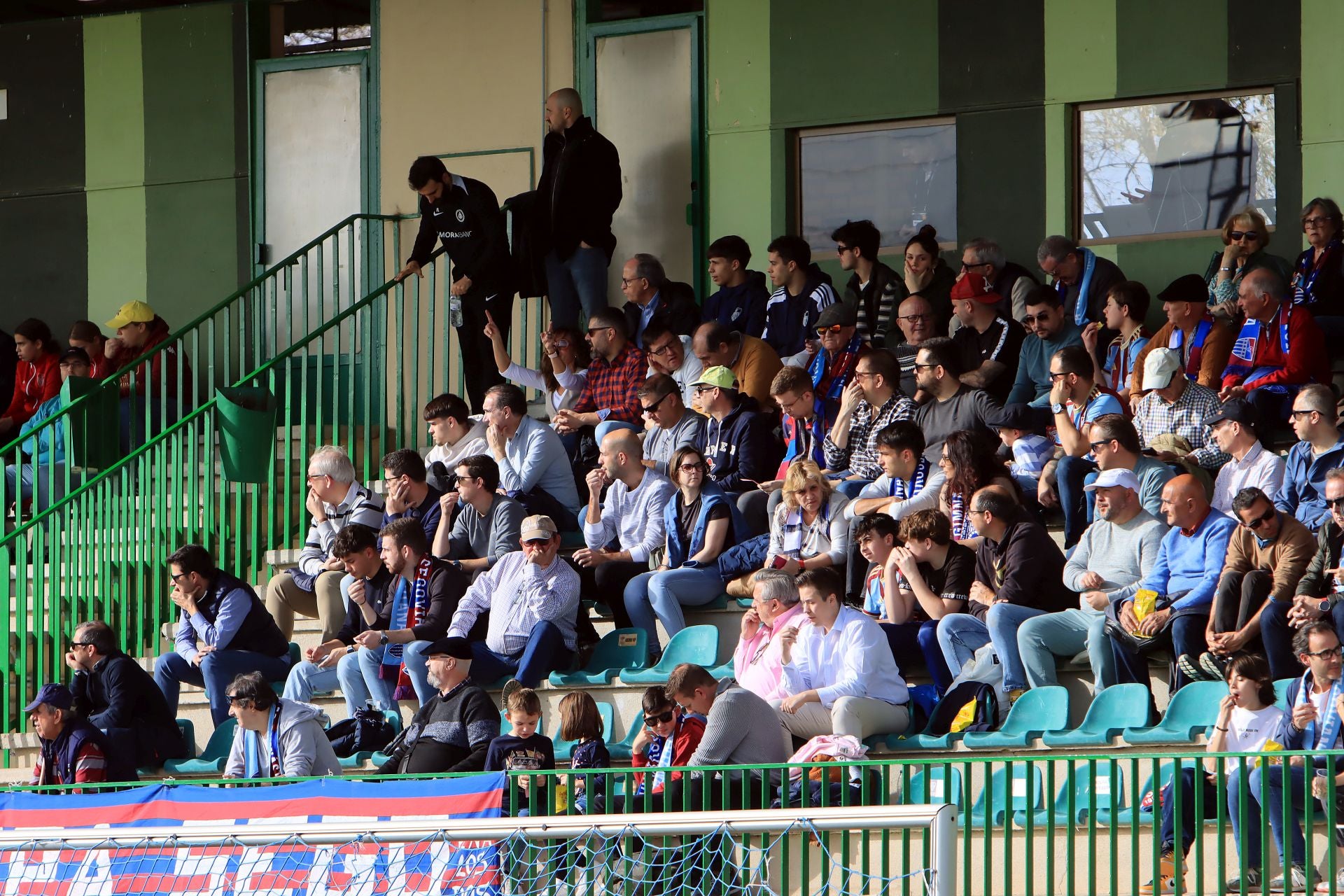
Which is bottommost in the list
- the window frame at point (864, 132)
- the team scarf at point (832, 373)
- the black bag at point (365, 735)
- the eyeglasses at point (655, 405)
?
the black bag at point (365, 735)

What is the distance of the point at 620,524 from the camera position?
11.1 meters

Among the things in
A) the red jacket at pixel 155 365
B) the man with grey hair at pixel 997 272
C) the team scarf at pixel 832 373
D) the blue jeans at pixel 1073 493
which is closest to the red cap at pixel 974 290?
the man with grey hair at pixel 997 272

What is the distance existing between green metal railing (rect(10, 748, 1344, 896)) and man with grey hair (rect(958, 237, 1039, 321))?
490 cm

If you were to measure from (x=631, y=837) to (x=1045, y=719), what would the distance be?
2.73m

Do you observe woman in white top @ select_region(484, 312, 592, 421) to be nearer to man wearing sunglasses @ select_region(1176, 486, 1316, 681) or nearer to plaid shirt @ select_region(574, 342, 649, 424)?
plaid shirt @ select_region(574, 342, 649, 424)

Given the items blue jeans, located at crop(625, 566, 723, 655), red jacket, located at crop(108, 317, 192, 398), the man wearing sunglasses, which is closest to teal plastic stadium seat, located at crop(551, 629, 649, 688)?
blue jeans, located at crop(625, 566, 723, 655)

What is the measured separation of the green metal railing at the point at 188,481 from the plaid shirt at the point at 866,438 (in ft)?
9.53

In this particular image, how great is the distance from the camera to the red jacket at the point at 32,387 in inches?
576

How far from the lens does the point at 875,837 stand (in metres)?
7.55

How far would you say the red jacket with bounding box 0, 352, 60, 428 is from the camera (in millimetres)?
14633

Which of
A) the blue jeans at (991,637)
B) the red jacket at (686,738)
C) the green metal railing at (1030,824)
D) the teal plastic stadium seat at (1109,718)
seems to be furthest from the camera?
the blue jeans at (991,637)

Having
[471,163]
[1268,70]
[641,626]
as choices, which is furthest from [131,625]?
[1268,70]

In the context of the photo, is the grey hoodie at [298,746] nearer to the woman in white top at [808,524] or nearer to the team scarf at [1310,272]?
the woman in white top at [808,524]

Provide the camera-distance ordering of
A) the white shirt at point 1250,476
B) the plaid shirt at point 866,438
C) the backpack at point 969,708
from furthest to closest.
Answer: the plaid shirt at point 866,438
the white shirt at point 1250,476
the backpack at point 969,708
